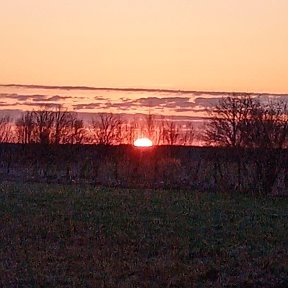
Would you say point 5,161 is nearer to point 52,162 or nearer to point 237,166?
point 52,162

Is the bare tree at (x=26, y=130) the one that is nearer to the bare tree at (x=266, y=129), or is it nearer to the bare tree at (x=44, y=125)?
the bare tree at (x=44, y=125)

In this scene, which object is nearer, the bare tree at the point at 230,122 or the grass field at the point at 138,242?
the grass field at the point at 138,242

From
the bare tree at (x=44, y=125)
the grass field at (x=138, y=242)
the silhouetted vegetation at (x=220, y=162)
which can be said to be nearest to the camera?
the grass field at (x=138, y=242)

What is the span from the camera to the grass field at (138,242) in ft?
43.5

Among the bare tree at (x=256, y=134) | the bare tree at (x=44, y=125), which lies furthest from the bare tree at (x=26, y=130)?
the bare tree at (x=256, y=134)

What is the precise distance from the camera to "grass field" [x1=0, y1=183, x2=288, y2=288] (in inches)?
522

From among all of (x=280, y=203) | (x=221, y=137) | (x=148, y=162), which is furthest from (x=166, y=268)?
(x=148, y=162)

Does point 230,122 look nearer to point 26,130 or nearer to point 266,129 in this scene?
point 266,129

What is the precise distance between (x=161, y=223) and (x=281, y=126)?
66.2ft

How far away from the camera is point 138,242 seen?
56.9ft

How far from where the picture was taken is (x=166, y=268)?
14.1 m

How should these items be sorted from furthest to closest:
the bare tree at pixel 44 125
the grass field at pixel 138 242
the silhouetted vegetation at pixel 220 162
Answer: the bare tree at pixel 44 125, the silhouetted vegetation at pixel 220 162, the grass field at pixel 138 242

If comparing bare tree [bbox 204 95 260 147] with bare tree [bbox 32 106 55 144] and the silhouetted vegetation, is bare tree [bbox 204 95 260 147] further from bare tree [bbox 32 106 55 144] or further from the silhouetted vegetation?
bare tree [bbox 32 106 55 144]

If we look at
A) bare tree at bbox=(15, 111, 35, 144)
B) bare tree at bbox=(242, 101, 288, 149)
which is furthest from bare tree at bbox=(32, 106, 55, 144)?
bare tree at bbox=(242, 101, 288, 149)
